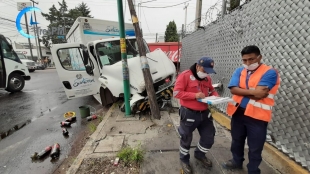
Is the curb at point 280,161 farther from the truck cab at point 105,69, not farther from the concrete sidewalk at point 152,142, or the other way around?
the truck cab at point 105,69

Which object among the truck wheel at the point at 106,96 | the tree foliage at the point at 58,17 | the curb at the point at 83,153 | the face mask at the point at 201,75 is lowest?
the curb at the point at 83,153

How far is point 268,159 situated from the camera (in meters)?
2.66

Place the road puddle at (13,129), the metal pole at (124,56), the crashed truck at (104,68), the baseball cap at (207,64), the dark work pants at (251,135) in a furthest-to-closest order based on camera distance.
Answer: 1. the crashed truck at (104,68)
2. the road puddle at (13,129)
3. the metal pole at (124,56)
4. the baseball cap at (207,64)
5. the dark work pants at (251,135)

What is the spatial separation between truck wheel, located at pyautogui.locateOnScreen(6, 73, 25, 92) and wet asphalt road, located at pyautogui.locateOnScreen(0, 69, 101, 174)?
1.27 m

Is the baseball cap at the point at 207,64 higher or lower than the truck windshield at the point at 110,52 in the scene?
A: lower

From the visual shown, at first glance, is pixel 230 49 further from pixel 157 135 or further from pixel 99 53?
pixel 99 53

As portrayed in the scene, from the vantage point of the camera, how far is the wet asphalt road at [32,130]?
309 cm

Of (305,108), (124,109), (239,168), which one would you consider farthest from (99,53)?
(305,108)

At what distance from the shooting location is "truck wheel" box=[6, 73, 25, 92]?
8.74m

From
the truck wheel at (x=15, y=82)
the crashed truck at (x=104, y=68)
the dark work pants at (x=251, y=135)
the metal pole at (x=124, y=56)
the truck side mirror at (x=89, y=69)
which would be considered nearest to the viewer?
the dark work pants at (x=251, y=135)

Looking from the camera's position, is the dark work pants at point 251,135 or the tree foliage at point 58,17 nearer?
the dark work pants at point 251,135

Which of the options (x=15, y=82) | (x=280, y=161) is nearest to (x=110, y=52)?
(x=280, y=161)

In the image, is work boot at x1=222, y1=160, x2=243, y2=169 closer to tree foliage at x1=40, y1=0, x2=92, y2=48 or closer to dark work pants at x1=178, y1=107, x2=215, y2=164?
dark work pants at x1=178, y1=107, x2=215, y2=164

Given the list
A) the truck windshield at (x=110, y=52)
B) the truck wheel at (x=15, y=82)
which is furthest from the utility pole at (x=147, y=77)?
the truck wheel at (x=15, y=82)
